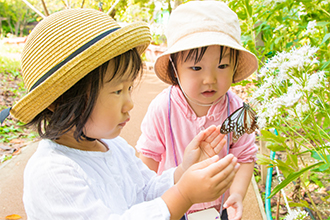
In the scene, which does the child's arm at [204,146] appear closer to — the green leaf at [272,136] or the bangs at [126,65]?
the green leaf at [272,136]

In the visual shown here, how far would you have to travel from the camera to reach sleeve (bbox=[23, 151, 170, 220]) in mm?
Answer: 867

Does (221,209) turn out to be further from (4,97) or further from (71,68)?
(4,97)

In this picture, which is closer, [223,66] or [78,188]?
[78,188]

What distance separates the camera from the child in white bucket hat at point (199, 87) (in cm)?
132

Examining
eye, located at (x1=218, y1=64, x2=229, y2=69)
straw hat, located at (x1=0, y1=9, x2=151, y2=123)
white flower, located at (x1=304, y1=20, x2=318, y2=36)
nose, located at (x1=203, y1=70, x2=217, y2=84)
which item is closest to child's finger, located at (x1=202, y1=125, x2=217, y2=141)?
nose, located at (x1=203, y1=70, x2=217, y2=84)

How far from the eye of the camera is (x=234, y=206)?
1384mm

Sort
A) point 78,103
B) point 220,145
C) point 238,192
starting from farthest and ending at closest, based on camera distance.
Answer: point 238,192 → point 220,145 → point 78,103

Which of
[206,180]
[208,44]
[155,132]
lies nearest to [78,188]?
[206,180]

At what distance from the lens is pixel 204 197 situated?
3.29ft

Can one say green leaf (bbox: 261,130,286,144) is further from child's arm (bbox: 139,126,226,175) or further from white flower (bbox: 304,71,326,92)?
white flower (bbox: 304,71,326,92)

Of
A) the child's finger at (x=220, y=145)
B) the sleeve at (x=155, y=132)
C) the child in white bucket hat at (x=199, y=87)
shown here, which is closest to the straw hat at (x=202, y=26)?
the child in white bucket hat at (x=199, y=87)

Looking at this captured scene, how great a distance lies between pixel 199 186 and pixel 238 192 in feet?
1.95

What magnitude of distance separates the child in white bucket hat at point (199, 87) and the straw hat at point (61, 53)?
1.45 ft

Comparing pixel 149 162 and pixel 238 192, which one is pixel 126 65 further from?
pixel 238 192
